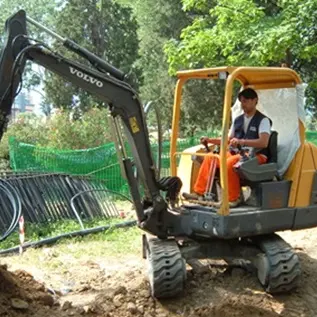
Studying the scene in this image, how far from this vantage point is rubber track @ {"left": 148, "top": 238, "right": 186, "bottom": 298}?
551 cm

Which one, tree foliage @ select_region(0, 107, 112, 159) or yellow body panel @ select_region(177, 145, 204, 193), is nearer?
yellow body panel @ select_region(177, 145, 204, 193)

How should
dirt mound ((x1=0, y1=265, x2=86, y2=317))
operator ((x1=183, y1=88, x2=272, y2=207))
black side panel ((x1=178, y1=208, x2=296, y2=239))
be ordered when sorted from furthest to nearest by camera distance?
operator ((x1=183, y1=88, x2=272, y2=207)), black side panel ((x1=178, y1=208, x2=296, y2=239)), dirt mound ((x1=0, y1=265, x2=86, y2=317))

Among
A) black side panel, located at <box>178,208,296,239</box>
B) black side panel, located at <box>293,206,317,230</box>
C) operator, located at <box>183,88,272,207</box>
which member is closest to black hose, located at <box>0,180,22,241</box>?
operator, located at <box>183,88,272,207</box>

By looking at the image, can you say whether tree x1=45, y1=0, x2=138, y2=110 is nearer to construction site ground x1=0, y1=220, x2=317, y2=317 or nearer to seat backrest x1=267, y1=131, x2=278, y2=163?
construction site ground x1=0, y1=220, x2=317, y2=317

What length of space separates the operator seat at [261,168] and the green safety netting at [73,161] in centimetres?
704

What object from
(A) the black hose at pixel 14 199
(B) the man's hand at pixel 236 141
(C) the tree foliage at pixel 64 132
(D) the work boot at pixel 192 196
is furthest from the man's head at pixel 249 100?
(C) the tree foliage at pixel 64 132

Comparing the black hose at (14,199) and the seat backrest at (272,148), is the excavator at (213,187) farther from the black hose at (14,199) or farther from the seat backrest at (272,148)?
the black hose at (14,199)

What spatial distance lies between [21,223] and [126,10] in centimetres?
2509

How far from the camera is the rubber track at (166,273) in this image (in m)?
5.51

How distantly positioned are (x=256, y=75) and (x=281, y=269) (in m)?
2.13

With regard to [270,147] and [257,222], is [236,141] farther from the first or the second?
[257,222]

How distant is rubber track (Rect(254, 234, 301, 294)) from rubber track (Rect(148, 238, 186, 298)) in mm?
901

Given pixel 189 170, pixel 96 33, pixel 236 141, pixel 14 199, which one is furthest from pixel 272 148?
pixel 96 33

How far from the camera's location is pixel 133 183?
244 inches
